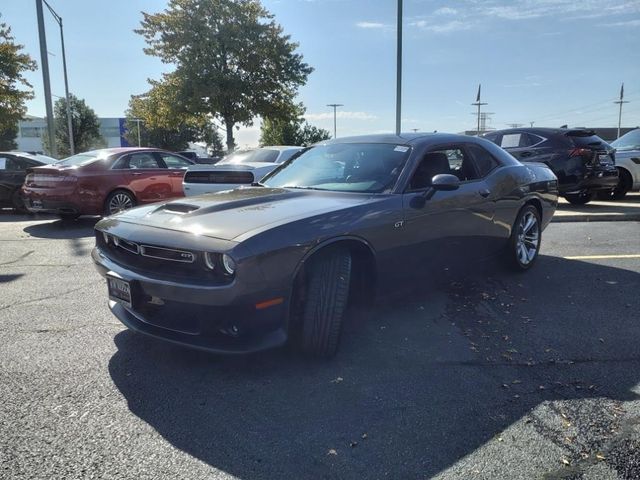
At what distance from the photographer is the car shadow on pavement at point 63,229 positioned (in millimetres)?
8312

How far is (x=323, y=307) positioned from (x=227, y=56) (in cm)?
2401

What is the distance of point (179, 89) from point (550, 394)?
80.9 ft

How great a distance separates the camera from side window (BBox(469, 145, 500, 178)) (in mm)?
4906

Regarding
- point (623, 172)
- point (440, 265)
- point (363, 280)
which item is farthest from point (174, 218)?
Answer: point (623, 172)

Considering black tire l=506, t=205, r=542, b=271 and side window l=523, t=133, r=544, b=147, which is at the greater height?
side window l=523, t=133, r=544, b=147

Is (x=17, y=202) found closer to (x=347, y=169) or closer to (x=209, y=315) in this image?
(x=347, y=169)

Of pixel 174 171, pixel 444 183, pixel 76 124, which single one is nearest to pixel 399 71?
pixel 174 171

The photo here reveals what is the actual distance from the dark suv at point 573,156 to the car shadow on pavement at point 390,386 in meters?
6.40

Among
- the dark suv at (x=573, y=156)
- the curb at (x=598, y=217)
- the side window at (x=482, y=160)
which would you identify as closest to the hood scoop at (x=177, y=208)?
the side window at (x=482, y=160)

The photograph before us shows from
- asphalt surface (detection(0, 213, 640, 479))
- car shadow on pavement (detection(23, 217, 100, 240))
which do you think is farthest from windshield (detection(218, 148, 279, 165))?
asphalt surface (detection(0, 213, 640, 479))

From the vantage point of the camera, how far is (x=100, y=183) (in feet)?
30.1

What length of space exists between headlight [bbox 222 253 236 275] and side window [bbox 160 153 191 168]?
805 centimetres

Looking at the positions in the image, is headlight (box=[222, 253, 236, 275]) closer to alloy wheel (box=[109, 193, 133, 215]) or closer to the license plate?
the license plate

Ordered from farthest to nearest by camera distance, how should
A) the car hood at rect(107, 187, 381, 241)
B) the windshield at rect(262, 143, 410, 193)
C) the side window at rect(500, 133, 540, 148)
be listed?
the side window at rect(500, 133, 540, 148)
the windshield at rect(262, 143, 410, 193)
the car hood at rect(107, 187, 381, 241)
